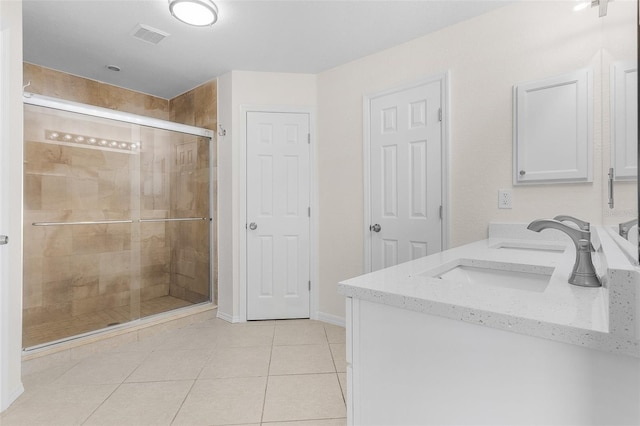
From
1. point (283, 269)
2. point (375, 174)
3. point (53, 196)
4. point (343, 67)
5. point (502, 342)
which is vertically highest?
point (343, 67)

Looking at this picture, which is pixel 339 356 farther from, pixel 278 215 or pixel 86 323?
pixel 86 323

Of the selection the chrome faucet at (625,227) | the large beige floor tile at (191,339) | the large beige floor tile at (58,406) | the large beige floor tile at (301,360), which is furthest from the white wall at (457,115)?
the large beige floor tile at (58,406)

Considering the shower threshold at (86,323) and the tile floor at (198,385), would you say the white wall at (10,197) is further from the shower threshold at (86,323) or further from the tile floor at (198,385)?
the shower threshold at (86,323)

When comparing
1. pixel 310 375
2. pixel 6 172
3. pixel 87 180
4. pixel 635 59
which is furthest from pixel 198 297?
pixel 635 59

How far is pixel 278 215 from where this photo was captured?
10.5 ft

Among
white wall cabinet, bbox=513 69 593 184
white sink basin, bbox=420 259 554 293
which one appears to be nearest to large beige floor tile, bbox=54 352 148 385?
white sink basin, bbox=420 259 554 293

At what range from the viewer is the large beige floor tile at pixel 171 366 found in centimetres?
207

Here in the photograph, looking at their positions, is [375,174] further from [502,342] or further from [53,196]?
[53,196]

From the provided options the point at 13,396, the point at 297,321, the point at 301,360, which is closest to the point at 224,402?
the point at 301,360

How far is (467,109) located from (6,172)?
2.78 meters

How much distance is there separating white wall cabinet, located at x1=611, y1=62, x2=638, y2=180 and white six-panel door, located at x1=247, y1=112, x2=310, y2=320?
2.62 metres

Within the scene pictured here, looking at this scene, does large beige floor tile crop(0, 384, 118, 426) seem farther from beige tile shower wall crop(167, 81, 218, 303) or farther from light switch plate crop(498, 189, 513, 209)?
light switch plate crop(498, 189, 513, 209)

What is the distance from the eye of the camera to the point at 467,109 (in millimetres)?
2295

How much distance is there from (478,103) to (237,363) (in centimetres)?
242
